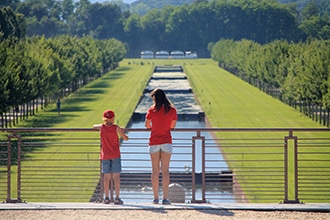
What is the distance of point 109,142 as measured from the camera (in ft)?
47.5

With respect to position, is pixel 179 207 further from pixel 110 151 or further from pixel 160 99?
pixel 160 99

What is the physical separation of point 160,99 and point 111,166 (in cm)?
150

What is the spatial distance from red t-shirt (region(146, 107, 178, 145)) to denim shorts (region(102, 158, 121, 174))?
72cm

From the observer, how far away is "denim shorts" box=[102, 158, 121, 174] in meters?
14.5

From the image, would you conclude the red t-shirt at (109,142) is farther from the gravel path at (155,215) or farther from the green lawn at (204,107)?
the green lawn at (204,107)

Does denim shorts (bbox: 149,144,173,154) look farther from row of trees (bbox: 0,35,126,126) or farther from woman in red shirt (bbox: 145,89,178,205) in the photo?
row of trees (bbox: 0,35,126,126)

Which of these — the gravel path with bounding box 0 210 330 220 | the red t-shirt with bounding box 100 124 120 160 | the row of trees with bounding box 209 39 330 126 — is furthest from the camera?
the row of trees with bounding box 209 39 330 126

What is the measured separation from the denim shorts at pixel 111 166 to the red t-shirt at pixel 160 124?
72 cm

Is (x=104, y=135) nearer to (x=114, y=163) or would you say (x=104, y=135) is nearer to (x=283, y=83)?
(x=114, y=163)

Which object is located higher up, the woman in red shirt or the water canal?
the woman in red shirt

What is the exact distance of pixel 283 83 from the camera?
73188 millimetres

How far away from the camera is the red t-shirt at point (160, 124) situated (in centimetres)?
1420

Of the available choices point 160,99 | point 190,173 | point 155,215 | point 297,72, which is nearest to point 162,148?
point 160,99

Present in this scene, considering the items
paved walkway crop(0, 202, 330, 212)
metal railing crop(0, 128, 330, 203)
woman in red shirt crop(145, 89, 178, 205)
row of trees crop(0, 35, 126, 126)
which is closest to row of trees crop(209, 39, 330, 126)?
metal railing crop(0, 128, 330, 203)
